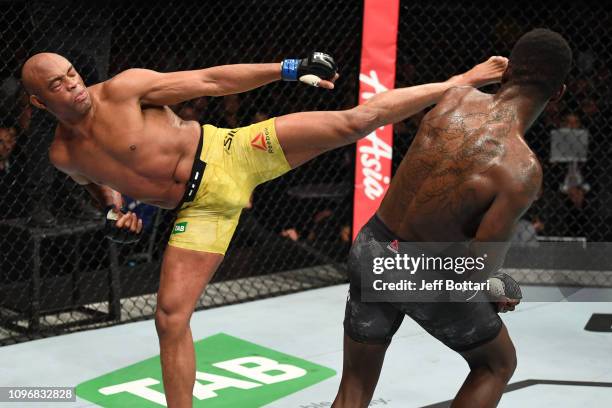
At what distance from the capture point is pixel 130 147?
2988mm

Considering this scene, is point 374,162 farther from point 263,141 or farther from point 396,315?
point 396,315

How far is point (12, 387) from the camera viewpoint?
3729mm

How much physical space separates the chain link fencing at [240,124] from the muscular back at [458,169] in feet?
7.33

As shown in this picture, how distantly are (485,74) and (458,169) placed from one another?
0.65 metres

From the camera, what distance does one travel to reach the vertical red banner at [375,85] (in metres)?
5.03

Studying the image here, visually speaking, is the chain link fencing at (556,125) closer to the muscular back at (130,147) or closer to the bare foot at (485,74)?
the bare foot at (485,74)

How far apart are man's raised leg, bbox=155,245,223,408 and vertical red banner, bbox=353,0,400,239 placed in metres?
2.27

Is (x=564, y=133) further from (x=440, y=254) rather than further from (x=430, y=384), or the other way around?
(x=440, y=254)

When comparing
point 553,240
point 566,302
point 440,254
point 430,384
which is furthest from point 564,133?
point 440,254

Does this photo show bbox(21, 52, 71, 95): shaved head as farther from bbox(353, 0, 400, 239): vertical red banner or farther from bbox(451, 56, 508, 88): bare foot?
bbox(353, 0, 400, 239): vertical red banner

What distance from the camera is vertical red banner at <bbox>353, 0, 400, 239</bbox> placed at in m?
5.03

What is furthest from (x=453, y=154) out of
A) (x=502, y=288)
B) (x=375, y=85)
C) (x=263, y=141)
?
(x=375, y=85)

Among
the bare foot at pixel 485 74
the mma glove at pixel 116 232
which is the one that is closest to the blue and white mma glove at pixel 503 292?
the bare foot at pixel 485 74

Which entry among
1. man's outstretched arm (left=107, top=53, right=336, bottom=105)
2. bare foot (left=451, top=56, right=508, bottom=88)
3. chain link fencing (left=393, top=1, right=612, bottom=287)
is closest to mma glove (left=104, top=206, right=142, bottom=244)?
man's outstretched arm (left=107, top=53, right=336, bottom=105)
